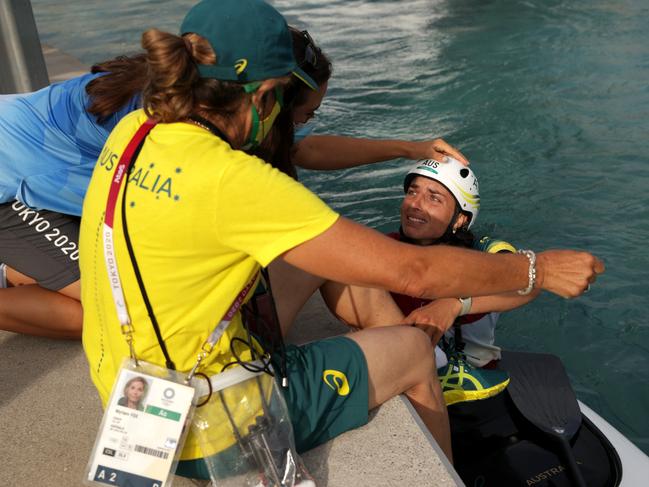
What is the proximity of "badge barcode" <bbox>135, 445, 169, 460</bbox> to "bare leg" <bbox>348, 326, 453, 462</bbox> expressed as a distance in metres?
0.81

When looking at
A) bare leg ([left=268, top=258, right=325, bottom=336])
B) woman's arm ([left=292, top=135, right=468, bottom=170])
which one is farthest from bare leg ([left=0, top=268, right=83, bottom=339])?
woman's arm ([left=292, top=135, right=468, bottom=170])

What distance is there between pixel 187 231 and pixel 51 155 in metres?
1.84

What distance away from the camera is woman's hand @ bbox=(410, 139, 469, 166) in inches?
172

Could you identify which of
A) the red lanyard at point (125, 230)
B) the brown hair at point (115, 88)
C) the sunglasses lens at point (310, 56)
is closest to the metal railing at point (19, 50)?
the brown hair at point (115, 88)

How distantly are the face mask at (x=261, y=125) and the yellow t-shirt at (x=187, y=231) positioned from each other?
19 centimetres

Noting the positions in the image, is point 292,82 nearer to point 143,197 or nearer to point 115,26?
point 143,197

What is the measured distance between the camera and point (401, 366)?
9.89 feet

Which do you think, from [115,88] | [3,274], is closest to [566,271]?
[115,88]

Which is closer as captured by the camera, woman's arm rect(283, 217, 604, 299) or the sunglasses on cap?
woman's arm rect(283, 217, 604, 299)

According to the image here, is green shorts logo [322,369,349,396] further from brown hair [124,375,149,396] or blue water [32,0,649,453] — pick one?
blue water [32,0,649,453]

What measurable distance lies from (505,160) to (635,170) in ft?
4.55

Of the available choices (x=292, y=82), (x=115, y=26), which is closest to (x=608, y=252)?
(x=292, y=82)

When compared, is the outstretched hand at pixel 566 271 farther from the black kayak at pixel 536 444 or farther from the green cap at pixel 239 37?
the black kayak at pixel 536 444

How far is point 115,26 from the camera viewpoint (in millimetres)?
15102
